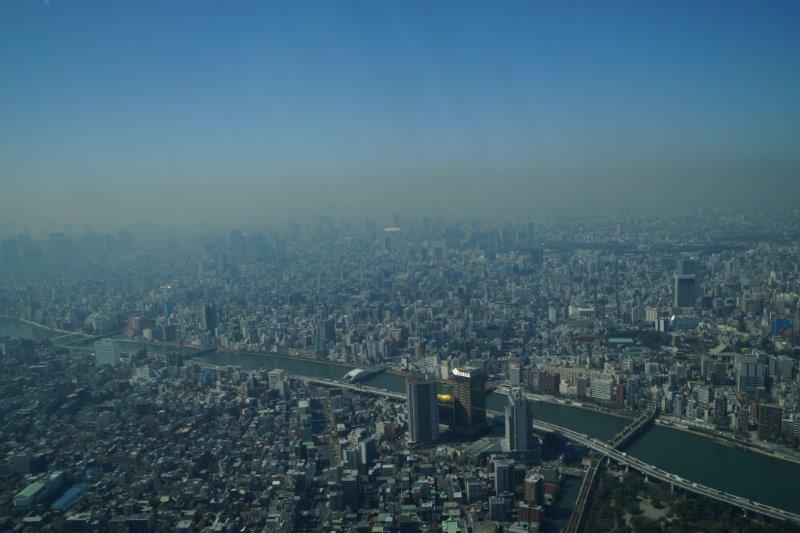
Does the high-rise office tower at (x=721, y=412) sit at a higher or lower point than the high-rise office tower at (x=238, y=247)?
lower

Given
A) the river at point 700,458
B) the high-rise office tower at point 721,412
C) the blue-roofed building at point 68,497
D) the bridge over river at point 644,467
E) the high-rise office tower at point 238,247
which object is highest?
the high-rise office tower at point 238,247

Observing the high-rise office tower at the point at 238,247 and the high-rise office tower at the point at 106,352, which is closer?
the high-rise office tower at the point at 106,352

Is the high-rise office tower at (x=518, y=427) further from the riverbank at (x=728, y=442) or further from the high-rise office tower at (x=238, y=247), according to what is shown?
the high-rise office tower at (x=238, y=247)

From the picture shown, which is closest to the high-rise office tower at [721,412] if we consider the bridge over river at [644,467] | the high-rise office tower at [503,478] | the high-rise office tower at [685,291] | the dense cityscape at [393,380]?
the dense cityscape at [393,380]

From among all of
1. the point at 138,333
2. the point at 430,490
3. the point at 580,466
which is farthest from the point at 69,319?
the point at 580,466

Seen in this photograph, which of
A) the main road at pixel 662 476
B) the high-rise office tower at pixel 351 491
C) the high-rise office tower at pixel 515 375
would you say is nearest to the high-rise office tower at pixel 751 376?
the main road at pixel 662 476

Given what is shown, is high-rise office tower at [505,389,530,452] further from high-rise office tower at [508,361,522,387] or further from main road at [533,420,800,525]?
high-rise office tower at [508,361,522,387]

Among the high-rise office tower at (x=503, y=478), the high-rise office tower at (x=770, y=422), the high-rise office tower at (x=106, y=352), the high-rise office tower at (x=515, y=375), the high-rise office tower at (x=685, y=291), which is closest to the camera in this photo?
the high-rise office tower at (x=503, y=478)

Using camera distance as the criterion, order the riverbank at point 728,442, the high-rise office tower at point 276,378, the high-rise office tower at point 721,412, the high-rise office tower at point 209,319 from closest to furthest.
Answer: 1. the riverbank at point 728,442
2. the high-rise office tower at point 721,412
3. the high-rise office tower at point 276,378
4. the high-rise office tower at point 209,319
